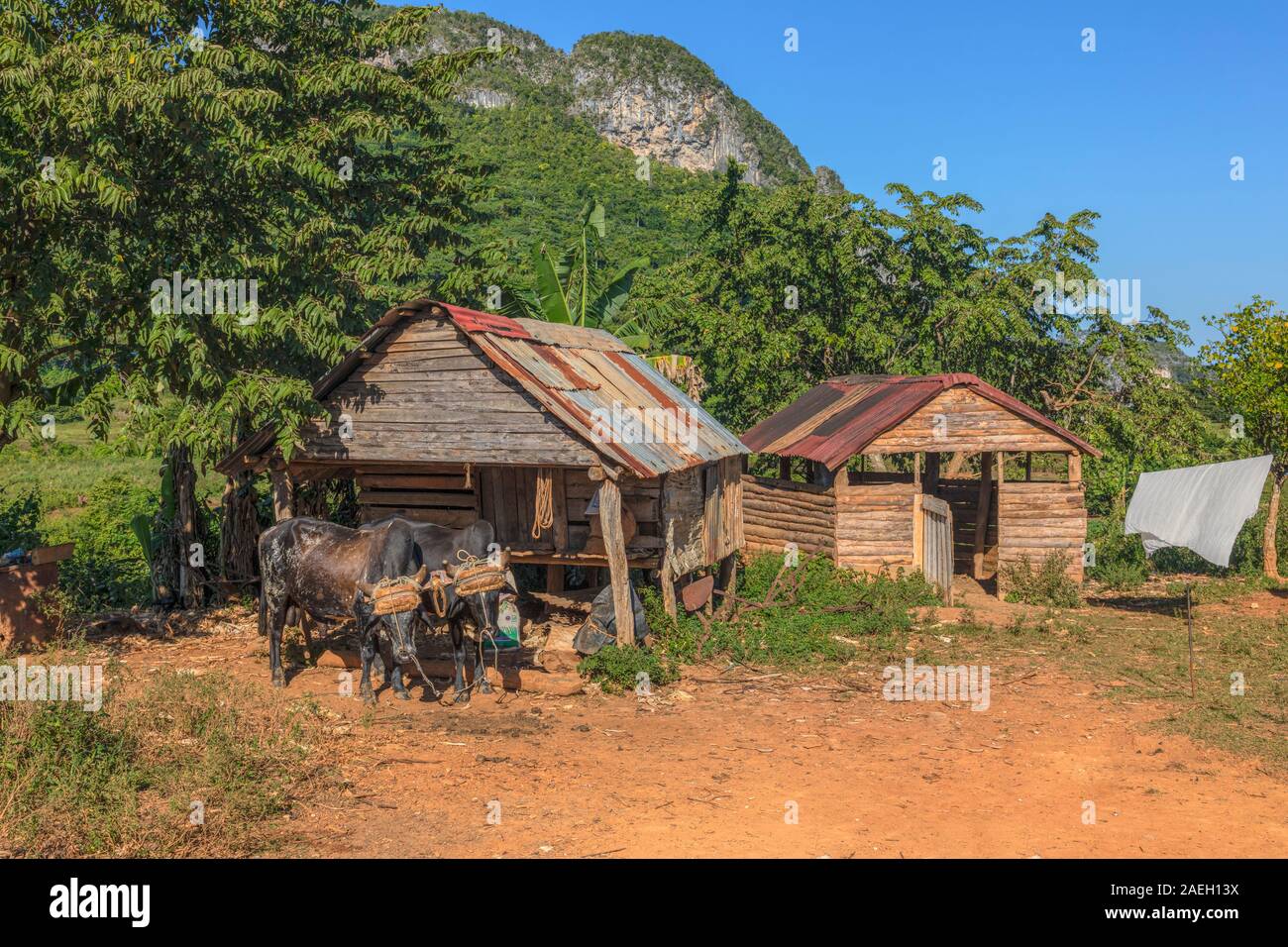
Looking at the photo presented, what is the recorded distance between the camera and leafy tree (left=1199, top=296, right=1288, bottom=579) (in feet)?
67.6

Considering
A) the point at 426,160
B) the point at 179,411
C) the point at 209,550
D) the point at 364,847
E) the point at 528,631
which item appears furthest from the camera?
the point at 426,160

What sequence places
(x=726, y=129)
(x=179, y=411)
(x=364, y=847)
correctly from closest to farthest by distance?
(x=364, y=847), (x=179, y=411), (x=726, y=129)

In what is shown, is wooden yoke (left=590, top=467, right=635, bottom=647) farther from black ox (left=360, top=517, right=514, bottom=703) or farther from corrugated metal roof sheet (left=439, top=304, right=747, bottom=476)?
black ox (left=360, top=517, right=514, bottom=703)

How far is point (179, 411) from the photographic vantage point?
1390cm

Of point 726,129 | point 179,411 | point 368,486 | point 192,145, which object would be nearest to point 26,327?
point 179,411

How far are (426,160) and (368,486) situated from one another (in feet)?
24.5

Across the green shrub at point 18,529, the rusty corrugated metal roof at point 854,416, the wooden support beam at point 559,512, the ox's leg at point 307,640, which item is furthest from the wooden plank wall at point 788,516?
the green shrub at point 18,529

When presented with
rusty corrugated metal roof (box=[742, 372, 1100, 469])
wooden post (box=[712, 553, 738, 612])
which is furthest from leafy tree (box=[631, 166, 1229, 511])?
wooden post (box=[712, 553, 738, 612])

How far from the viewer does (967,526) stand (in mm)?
23703

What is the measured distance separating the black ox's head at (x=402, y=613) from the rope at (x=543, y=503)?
7.33 ft

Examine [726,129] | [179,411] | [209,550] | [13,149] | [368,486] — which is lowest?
[209,550]

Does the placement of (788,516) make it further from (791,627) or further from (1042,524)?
(791,627)

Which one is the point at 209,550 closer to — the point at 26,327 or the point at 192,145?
the point at 26,327

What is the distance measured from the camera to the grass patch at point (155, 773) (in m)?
7.75
